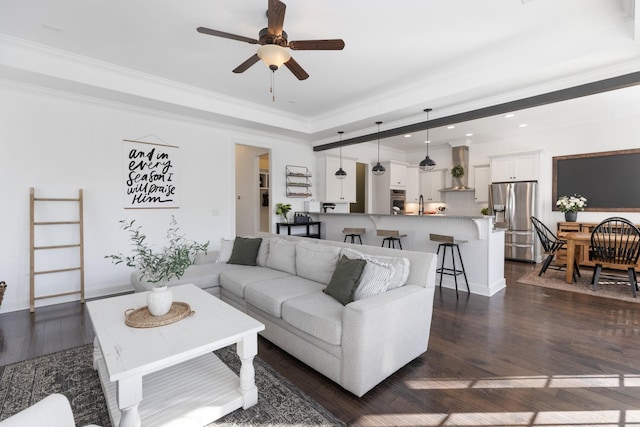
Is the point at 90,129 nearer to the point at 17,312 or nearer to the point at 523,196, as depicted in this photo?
the point at 17,312

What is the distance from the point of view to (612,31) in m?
2.77

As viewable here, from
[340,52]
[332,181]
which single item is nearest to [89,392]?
[340,52]

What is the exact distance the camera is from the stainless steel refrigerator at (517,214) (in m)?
6.27

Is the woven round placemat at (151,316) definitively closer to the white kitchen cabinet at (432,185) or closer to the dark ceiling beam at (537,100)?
the dark ceiling beam at (537,100)

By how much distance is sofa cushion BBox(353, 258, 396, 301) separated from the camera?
7.43 feet

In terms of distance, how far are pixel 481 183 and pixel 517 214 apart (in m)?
1.22

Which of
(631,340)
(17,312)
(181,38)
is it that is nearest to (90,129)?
(181,38)

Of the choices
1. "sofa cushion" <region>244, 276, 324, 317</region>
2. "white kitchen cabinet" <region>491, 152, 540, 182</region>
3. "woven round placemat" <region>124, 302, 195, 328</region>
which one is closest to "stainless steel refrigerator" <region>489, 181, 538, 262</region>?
"white kitchen cabinet" <region>491, 152, 540, 182</region>

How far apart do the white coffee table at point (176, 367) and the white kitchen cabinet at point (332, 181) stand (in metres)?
4.84

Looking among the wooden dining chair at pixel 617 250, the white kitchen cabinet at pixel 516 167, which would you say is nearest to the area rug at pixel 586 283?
the wooden dining chair at pixel 617 250

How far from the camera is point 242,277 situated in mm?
3219

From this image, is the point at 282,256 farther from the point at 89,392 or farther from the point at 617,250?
the point at 617,250

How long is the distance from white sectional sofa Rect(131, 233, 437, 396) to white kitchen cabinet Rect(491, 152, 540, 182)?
532 centimetres

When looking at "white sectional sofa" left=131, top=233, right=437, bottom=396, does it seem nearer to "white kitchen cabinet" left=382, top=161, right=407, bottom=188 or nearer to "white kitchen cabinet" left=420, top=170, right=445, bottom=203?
"white kitchen cabinet" left=382, top=161, right=407, bottom=188
